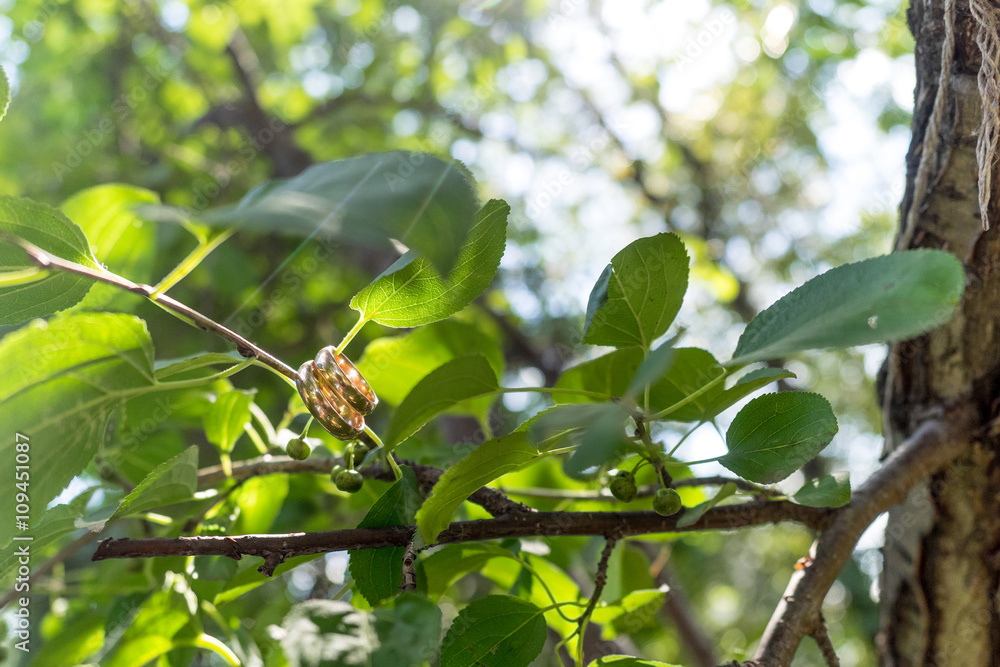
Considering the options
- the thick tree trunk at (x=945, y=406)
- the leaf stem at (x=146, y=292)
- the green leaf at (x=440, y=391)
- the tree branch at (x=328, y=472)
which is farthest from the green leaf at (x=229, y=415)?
the thick tree trunk at (x=945, y=406)

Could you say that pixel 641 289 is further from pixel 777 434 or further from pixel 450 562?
pixel 450 562

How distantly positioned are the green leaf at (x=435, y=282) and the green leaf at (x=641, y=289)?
0.20 feet

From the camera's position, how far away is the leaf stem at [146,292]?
1.06 feet

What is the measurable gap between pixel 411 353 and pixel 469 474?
22cm

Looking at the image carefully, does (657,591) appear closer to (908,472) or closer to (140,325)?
(908,472)

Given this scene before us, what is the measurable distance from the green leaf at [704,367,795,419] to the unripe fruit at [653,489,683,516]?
0.19ft

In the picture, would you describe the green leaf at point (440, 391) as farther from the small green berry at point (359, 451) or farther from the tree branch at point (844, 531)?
the tree branch at point (844, 531)

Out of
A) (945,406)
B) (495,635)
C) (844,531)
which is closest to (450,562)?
(495,635)

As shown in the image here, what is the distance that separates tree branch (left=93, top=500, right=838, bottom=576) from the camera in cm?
33

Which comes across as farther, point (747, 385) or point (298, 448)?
point (298, 448)

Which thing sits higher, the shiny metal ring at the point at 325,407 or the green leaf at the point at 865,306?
the green leaf at the point at 865,306

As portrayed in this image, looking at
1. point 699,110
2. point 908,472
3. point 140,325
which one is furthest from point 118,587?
point 699,110

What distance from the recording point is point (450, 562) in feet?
1.48

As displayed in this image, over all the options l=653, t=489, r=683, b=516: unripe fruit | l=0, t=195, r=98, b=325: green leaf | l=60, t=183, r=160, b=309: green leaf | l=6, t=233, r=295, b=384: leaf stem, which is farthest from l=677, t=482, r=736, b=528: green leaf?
l=60, t=183, r=160, b=309: green leaf
